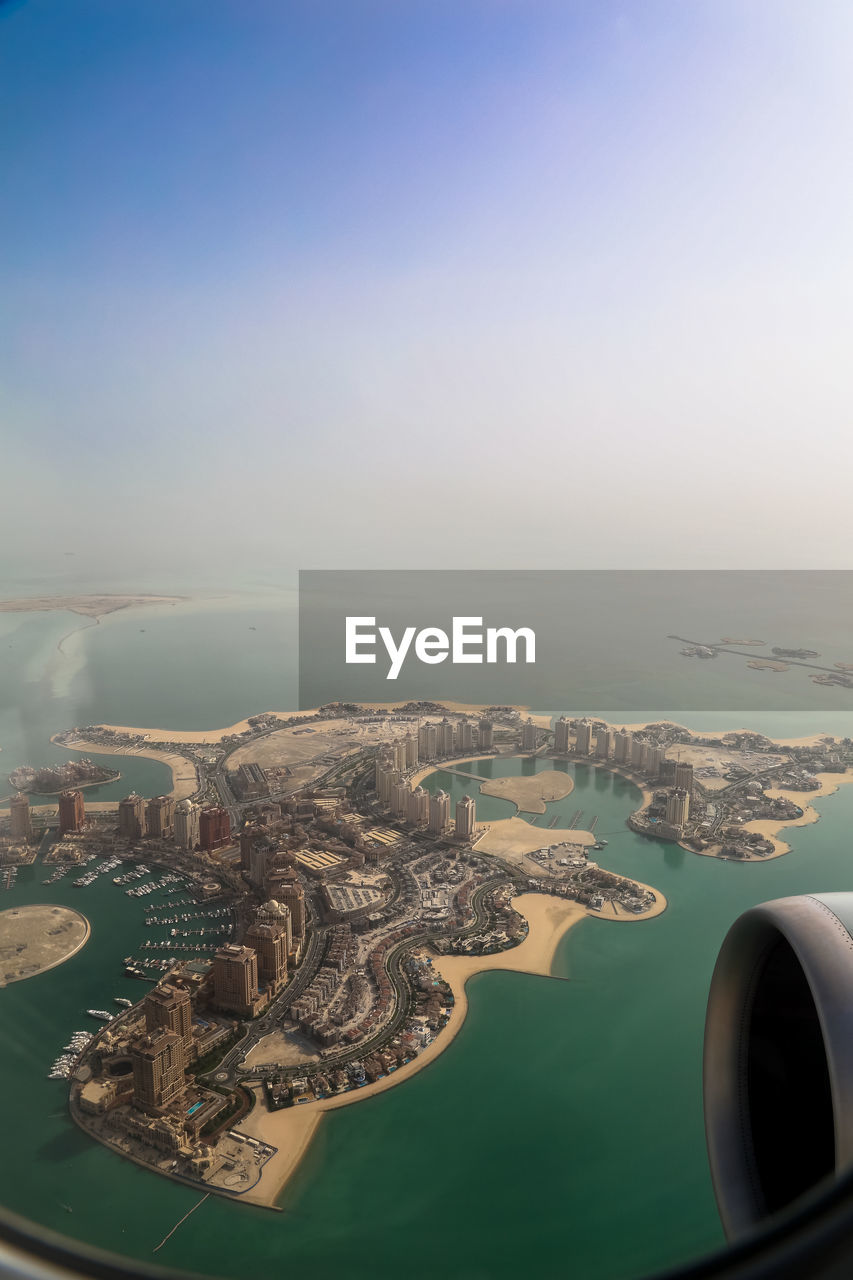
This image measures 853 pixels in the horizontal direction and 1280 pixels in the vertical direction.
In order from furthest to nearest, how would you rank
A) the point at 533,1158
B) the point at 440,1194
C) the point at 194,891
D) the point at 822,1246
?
the point at 194,891 < the point at 533,1158 < the point at 440,1194 < the point at 822,1246

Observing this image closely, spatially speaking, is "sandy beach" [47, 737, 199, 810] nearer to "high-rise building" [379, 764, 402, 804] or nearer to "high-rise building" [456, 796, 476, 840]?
"high-rise building" [379, 764, 402, 804]

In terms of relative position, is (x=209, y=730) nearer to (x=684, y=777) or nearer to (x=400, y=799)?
(x=400, y=799)

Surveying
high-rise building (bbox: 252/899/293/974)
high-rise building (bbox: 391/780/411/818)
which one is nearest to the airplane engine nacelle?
high-rise building (bbox: 252/899/293/974)

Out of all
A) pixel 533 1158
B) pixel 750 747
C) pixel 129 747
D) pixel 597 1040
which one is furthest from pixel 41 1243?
pixel 750 747

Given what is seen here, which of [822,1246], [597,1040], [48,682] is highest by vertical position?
[822,1246]

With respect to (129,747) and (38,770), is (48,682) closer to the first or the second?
(38,770)
